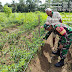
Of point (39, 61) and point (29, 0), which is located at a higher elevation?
point (29, 0)

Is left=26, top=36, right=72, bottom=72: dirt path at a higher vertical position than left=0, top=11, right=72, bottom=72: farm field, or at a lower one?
lower

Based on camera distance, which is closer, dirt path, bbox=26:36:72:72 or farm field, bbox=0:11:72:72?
farm field, bbox=0:11:72:72

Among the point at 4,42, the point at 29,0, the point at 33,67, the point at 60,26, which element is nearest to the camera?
the point at 60,26

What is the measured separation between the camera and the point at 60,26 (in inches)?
83.7

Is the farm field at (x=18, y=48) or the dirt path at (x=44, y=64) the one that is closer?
the farm field at (x=18, y=48)

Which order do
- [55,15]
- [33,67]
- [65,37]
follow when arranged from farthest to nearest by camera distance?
1. [55,15]
2. [33,67]
3. [65,37]

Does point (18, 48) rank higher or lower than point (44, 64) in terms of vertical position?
higher

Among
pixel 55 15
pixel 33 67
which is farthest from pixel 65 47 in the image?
pixel 55 15

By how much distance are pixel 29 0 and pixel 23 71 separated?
46.8 ft

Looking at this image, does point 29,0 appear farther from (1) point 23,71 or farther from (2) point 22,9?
(1) point 23,71

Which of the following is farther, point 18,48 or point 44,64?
point 18,48

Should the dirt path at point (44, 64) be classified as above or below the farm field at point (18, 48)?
below

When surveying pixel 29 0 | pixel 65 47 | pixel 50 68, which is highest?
pixel 29 0

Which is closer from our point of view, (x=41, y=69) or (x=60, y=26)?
(x=60, y=26)
